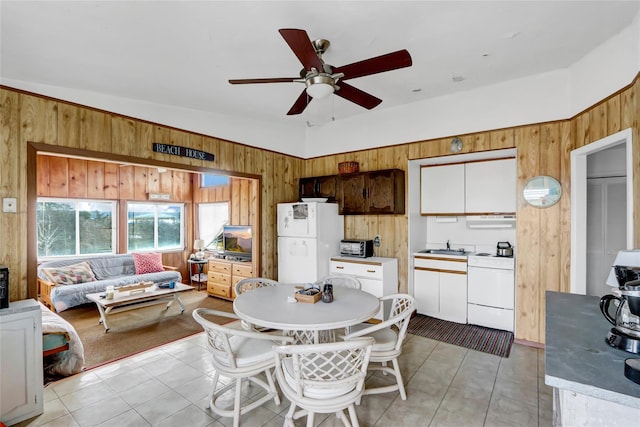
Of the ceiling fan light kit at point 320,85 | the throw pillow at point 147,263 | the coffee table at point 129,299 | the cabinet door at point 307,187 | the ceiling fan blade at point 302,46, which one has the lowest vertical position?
the coffee table at point 129,299

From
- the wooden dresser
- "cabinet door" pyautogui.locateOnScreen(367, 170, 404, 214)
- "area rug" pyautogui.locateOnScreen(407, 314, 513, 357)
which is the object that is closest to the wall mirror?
"cabinet door" pyautogui.locateOnScreen(367, 170, 404, 214)

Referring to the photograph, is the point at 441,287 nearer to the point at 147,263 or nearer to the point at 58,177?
the point at 147,263

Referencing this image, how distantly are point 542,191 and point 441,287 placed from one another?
5.64ft

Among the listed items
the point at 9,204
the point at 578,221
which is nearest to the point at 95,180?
the point at 9,204

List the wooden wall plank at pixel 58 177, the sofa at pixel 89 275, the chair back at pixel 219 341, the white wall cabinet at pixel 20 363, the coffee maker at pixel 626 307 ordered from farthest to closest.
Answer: the wooden wall plank at pixel 58 177 < the sofa at pixel 89 275 < the white wall cabinet at pixel 20 363 < the chair back at pixel 219 341 < the coffee maker at pixel 626 307

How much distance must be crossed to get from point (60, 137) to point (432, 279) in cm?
457

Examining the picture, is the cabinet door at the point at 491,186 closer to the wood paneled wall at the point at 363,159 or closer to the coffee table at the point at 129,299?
the wood paneled wall at the point at 363,159

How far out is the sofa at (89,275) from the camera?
4605mm

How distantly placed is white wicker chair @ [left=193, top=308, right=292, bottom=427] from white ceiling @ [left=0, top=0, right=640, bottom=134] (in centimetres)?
205

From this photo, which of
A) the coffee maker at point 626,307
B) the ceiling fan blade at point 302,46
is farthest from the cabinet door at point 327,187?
the coffee maker at point 626,307

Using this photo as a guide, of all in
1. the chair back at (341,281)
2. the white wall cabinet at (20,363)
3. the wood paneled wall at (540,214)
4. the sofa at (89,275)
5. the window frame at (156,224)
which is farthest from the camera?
the window frame at (156,224)

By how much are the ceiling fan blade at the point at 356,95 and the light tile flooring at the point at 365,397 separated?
8.11ft

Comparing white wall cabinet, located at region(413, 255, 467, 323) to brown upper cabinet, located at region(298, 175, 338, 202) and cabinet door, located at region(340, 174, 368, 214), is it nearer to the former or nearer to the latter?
cabinet door, located at region(340, 174, 368, 214)

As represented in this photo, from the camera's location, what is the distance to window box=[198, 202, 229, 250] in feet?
A: 22.1
